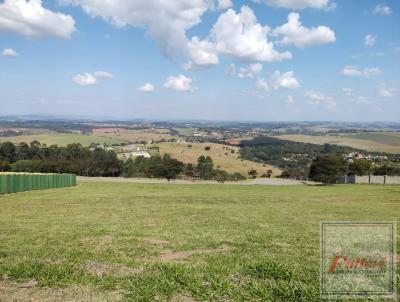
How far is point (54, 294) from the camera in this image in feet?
23.0

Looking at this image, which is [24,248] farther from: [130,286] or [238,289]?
[238,289]

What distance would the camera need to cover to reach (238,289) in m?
7.14

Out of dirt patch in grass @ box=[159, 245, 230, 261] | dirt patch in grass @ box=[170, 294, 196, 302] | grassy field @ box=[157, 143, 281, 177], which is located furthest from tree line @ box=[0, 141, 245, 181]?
dirt patch in grass @ box=[170, 294, 196, 302]

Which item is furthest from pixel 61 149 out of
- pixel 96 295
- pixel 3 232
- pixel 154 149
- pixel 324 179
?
pixel 96 295

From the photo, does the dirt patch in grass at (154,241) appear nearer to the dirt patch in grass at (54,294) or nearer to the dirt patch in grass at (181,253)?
the dirt patch in grass at (181,253)

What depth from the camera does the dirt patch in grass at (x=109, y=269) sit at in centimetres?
815

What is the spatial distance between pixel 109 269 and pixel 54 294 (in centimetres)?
161

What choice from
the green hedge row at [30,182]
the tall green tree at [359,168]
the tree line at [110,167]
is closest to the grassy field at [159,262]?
the green hedge row at [30,182]

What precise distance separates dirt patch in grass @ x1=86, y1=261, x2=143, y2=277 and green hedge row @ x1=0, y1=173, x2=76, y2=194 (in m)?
36.0

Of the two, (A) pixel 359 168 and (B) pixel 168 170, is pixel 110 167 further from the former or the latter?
(A) pixel 359 168

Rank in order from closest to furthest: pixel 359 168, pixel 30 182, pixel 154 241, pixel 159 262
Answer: pixel 159 262
pixel 154 241
pixel 30 182
pixel 359 168

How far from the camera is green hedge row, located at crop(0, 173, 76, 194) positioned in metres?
40.8

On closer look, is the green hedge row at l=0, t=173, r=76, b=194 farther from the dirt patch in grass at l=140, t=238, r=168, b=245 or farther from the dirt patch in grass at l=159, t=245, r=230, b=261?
the dirt patch in grass at l=159, t=245, r=230, b=261

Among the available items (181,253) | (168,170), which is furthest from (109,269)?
(168,170)
